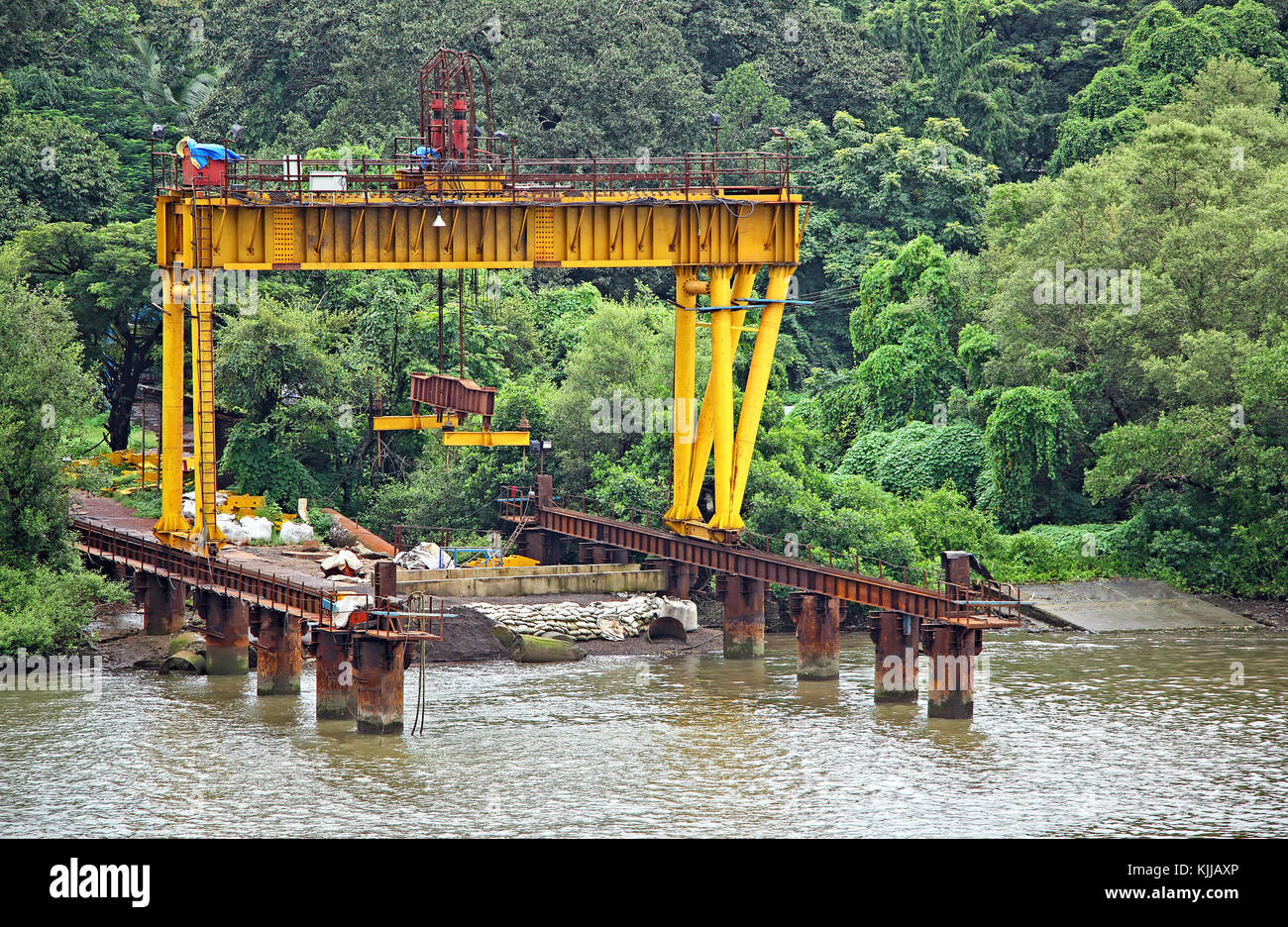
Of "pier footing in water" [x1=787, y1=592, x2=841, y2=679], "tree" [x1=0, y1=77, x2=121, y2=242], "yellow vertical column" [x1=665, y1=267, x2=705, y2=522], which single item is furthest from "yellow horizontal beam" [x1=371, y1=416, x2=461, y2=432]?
"tree" [x1=0, y1=77, x2=121, y2=242]

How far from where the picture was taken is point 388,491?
52000 millimetres

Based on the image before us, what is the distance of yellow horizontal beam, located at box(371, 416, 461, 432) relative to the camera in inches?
1601

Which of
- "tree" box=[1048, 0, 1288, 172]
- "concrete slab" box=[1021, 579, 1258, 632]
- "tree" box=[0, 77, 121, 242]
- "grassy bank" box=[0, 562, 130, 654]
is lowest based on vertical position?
"concrete slab" box=[1021, 579, 1258, 632]

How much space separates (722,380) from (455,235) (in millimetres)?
7026

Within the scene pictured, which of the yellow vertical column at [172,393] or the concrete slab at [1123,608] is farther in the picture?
the concrete slab at [1123,608]

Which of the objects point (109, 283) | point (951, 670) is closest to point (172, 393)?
point (109, 283)

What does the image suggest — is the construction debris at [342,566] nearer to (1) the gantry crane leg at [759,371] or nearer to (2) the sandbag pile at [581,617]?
(2) the sandbag pile at [581,617]

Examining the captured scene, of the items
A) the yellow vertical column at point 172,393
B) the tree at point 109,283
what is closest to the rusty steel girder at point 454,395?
the yellow vertical column at point 172,393

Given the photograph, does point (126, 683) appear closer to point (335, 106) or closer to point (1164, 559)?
point (1164, 559)

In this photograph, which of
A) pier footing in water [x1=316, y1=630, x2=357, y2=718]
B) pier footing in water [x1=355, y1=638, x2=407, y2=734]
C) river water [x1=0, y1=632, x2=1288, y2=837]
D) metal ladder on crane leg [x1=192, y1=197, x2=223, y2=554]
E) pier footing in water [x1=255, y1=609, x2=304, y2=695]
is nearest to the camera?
river water [x1=0, y1=632, x2=1288, y2=837]

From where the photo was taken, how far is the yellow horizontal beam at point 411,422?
4066cm

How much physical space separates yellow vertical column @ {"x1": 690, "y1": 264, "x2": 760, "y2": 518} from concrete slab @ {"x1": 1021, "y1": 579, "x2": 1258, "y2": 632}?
9812mm

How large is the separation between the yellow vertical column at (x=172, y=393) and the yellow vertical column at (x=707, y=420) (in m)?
11.7

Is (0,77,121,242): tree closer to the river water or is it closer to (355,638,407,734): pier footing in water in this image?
the river water
